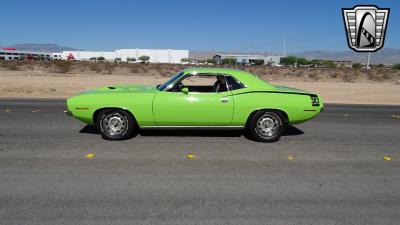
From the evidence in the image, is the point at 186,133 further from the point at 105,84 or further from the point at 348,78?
the point at 348,78

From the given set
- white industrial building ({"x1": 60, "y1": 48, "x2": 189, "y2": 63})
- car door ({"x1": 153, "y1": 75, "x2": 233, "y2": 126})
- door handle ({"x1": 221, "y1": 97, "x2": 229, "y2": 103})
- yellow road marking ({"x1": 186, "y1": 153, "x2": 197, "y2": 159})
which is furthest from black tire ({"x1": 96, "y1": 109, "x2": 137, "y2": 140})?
white industrial building ({"x1": 60, "y1": 48, "x2": 189, "y2": 63})

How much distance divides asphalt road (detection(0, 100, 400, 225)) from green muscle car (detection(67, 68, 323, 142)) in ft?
1.13

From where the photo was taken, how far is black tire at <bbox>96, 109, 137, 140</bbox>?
630cm

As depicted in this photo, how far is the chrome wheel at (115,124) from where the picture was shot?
249 inches

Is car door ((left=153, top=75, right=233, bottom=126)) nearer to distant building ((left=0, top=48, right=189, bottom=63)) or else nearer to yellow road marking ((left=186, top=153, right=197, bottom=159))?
yellow road marking ((left=186, top=153, right=197, bottom=159))

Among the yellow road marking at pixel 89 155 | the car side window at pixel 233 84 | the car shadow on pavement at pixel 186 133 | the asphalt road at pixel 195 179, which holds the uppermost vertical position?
the car side window at pixel 233 84

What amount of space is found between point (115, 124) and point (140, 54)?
531 ft

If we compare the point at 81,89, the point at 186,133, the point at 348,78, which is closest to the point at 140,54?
the point at 348,78

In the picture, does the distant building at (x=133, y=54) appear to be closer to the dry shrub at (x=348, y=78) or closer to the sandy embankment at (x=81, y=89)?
the dry shrub at (x=348, y=78)

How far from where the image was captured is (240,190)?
13.7ft

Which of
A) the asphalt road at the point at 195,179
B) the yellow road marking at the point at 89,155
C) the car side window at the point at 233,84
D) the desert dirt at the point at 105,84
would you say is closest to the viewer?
the asphalt road at the point at 195,179

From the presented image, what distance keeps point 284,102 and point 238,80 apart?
101 centimetres

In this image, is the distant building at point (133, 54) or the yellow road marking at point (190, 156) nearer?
the yellow road marking at point (190, 156)

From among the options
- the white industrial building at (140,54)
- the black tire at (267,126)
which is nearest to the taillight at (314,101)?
the black tire at (267,126)
